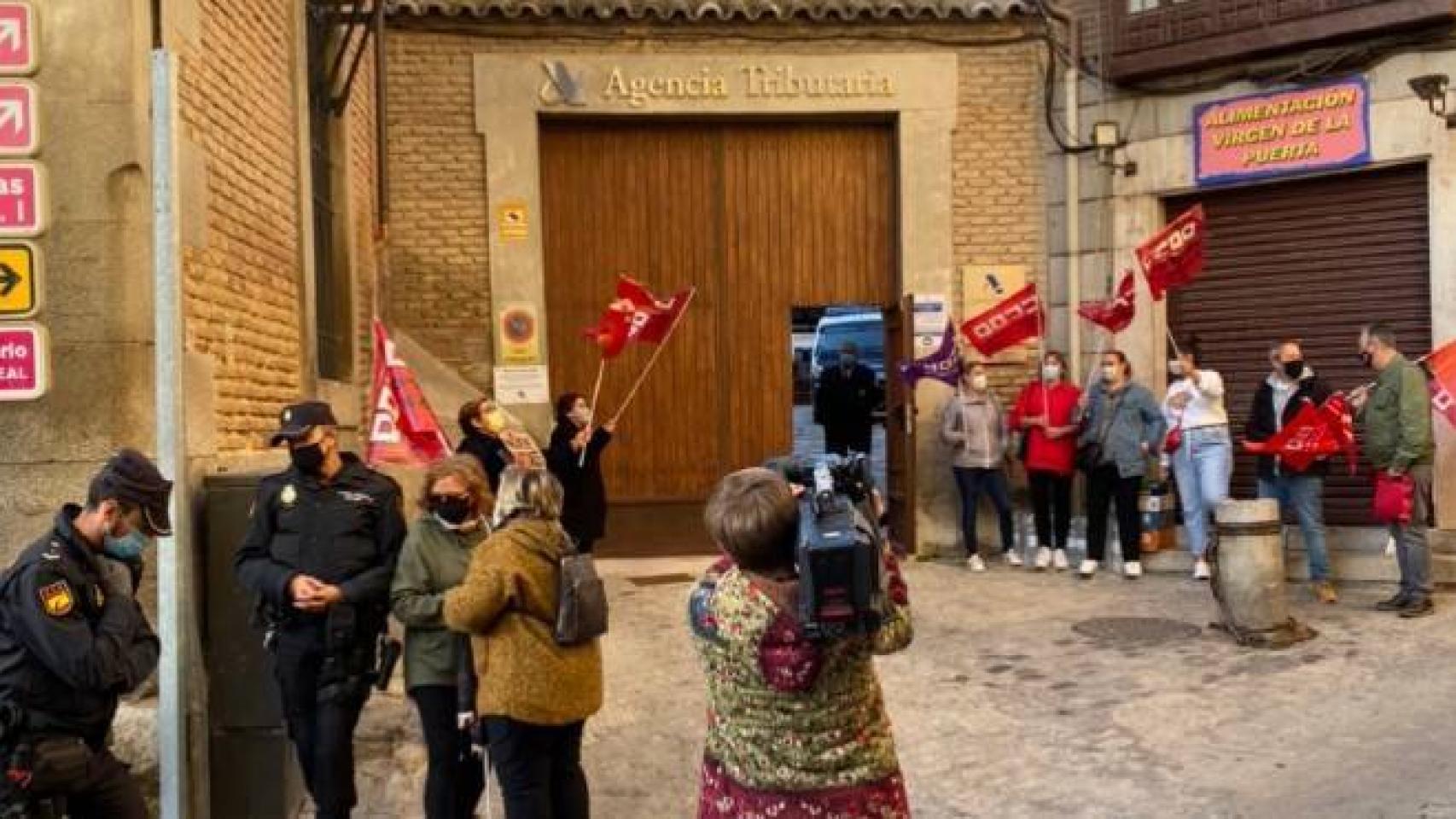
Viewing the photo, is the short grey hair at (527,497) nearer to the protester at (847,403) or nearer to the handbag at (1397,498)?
the handbag at (1397,498)

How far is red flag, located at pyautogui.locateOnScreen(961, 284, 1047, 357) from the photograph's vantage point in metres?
11.0

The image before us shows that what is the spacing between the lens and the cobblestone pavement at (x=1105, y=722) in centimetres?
586

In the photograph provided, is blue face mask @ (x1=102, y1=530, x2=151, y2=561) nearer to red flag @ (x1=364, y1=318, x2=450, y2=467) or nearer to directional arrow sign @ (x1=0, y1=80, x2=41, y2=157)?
directional arrow sign @ (x1=0, y1=80, x2=41, y2=157)

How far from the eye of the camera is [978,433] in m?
10.9

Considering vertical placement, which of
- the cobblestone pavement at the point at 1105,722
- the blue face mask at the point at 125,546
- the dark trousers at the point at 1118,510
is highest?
the blue face mask at the point at 125,546

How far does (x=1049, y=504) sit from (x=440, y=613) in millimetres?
7070

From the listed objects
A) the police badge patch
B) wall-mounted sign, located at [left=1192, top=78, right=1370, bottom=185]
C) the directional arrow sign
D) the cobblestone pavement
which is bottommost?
the cobblestone pavement

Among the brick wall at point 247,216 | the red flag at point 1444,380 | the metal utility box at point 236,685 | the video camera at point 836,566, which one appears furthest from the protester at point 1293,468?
the video camera at point 836,566

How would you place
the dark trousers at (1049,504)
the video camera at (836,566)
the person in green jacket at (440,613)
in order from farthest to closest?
the dark trousers at (1049,504) < the person in green jacket at (440,613) < the video camera at (836,566)

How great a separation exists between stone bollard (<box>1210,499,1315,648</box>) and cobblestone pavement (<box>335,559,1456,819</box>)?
16 centimetres

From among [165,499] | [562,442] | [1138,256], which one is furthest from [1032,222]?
[165,499]

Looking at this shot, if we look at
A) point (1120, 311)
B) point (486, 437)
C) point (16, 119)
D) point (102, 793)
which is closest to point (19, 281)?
point (16, 119)

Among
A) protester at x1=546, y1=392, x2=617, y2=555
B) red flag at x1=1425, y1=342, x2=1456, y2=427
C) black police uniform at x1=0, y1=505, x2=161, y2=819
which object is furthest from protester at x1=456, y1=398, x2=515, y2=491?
red flag at x1=1425, y1=342, x2=1456, y2=427

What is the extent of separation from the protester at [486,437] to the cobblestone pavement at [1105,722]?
141cm
